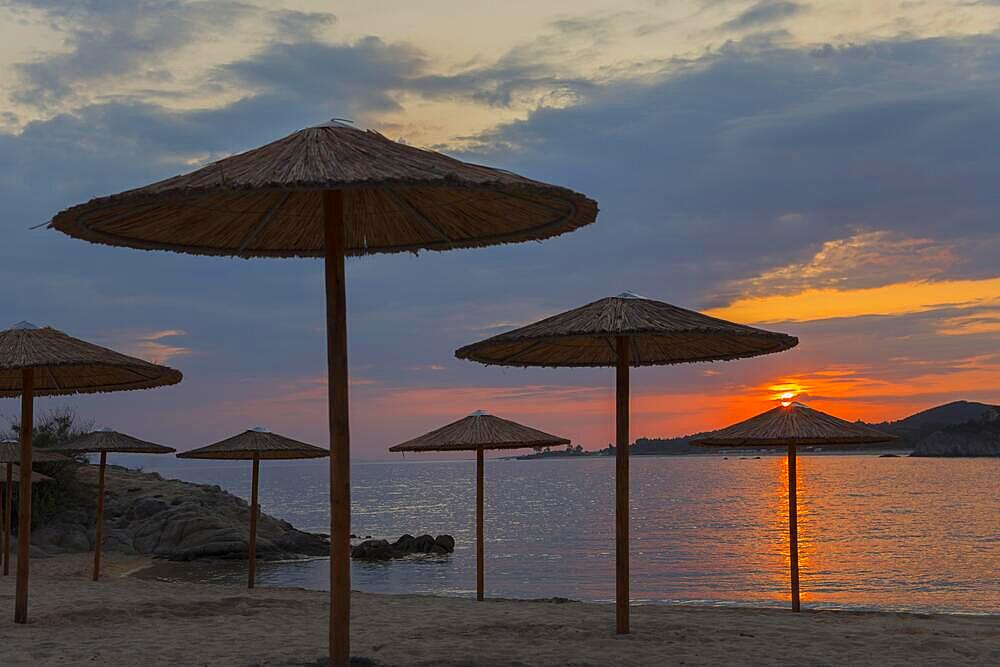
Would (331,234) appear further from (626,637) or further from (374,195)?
(626,637)

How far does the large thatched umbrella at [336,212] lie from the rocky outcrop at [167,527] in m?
23.2

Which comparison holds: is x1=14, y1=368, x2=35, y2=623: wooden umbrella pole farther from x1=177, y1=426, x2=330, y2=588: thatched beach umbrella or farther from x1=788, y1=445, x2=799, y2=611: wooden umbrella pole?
x1=788, y1=445, x2=799, y2=611: wooden umbrella pole

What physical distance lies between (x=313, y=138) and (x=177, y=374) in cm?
494

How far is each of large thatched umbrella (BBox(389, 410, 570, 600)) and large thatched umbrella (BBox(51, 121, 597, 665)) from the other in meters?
7.49

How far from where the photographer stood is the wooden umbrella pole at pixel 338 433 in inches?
252

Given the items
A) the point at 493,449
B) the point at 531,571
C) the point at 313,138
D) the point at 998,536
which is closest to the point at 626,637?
the point at 313,138

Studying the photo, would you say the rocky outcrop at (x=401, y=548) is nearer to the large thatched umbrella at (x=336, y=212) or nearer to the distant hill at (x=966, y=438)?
the large thatched umbrella at (x=336, y=212)

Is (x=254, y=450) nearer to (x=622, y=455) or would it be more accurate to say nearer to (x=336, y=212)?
(x=622, y=455)

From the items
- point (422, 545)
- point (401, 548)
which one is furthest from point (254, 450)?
point (422, 545)

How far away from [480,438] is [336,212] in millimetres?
8911

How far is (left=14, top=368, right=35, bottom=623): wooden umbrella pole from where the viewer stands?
9.70m

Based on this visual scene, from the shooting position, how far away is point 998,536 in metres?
45.0

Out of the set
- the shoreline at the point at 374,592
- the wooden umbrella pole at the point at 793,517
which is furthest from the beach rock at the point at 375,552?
the wooden umbrella pole at the point at 793,517

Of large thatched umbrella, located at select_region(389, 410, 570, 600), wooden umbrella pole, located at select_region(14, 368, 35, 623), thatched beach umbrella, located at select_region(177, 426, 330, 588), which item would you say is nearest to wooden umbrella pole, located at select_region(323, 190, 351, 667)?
wooden umbrella pole, located at select_region(14, 368, 35, 623)
